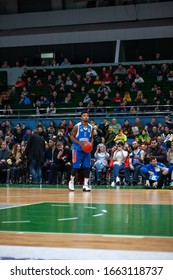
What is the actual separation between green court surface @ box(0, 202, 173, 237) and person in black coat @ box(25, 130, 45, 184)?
8346 mm

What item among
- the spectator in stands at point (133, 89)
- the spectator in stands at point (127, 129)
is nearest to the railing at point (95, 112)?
the spectator in stands at point (133, 89)

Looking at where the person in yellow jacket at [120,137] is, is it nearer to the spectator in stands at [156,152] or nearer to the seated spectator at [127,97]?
the spectator in stands at [156,152]

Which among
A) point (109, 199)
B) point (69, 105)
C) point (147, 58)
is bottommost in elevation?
point (109, 199)

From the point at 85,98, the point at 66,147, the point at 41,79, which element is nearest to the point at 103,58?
the point at 41,79

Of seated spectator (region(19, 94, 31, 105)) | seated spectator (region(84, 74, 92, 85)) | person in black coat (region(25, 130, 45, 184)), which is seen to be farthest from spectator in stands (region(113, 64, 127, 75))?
person in black coat (region(25, 130, 45, 184))

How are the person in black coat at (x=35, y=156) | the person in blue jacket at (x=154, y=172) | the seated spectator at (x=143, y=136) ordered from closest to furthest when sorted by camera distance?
1. the person in blue jacket at (x=154, y=172)
2. the person in black coat at (x=35, y=156)
3. the seated spectator at (x=143, y=136)

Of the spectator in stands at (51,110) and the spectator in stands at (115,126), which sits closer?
the spectator in stands at (115,126)

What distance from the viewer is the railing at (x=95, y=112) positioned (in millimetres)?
23266

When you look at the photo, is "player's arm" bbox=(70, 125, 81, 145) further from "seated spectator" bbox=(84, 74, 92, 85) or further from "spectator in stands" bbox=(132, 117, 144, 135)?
"seated spectator" bbox=(84, 74, 92, 85)

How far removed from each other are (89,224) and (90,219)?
551 millimetres

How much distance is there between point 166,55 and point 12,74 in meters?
7.68
